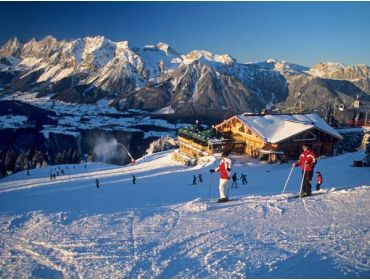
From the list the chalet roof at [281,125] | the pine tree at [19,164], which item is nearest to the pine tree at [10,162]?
the pine tree at [19,164]

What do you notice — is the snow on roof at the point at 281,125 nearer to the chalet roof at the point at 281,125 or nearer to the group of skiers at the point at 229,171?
the chalet roof at the point at 281,125

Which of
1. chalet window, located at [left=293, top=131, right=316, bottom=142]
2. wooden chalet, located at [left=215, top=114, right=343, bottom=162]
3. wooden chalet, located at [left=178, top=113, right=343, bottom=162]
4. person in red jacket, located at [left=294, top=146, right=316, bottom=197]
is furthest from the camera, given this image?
chalet window, located at [left=293, top=131, right=316, bottom=142]

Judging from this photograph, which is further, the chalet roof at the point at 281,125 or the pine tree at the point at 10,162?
the pine tree at the point at 10,162

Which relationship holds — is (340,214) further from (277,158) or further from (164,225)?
(277,158)

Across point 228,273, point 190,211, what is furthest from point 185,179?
A: point 228,273

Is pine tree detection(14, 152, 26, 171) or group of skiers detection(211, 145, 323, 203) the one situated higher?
group of skiers detection(211, 145, 323, 203)

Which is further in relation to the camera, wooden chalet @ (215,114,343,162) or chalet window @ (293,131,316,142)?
chalet window @ (293,131,316,142)

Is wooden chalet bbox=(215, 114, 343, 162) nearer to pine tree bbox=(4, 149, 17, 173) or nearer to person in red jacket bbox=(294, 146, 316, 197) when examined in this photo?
person in red jacket bbox=(294, 146, 316, 197)

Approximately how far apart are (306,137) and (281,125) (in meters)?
3.07

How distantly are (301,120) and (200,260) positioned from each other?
38096 mm

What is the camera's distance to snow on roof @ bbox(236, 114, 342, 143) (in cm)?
4042

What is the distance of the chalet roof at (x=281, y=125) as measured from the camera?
40.4 metres

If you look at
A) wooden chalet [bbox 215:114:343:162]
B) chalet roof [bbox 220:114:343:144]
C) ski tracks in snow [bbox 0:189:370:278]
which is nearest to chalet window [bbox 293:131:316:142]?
wooden chalet [bbox 215:114:343:162]

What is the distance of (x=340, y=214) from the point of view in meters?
11.5
